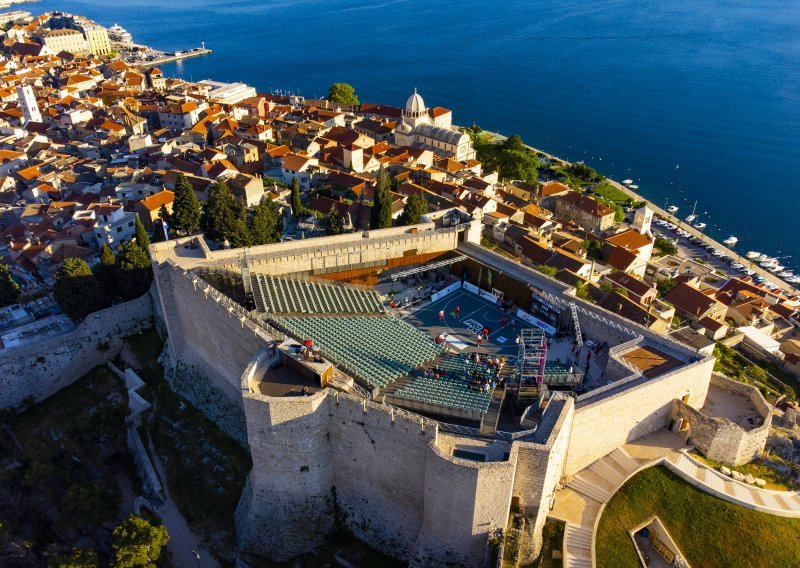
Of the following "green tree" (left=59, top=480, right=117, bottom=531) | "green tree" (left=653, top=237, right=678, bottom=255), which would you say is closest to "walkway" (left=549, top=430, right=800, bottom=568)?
"green tree" (left=59, top=480, right=117, bottom=531)

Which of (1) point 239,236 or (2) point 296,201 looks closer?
(1) point 239,236

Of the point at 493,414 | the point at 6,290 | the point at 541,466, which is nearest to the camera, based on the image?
the point at 541,466

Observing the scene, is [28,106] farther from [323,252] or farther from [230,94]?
[323,252]

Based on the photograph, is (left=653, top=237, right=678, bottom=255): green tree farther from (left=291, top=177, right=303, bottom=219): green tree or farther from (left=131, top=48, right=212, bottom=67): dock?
(left=131, top=48, right=212, bottom=67): dock

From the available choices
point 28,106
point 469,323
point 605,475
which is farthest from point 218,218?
point 28,106

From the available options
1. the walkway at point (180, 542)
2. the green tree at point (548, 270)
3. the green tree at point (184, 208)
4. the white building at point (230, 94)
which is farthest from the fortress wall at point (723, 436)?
the white building at point (230, 94)

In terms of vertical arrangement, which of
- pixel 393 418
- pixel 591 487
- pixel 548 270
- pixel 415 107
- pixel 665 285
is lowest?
pixel 665 285

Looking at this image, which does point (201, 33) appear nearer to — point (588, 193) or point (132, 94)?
point (132, 94)
